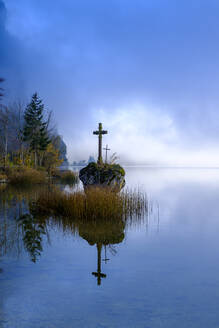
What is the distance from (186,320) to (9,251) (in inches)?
153

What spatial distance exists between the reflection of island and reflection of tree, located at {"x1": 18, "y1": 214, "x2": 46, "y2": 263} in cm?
116

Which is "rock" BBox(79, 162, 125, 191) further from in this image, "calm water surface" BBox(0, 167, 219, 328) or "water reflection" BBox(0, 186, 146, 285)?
"calm water surface" BBox(0, 167, 219, 328)

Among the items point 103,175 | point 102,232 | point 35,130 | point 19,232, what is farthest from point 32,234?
point 35,130

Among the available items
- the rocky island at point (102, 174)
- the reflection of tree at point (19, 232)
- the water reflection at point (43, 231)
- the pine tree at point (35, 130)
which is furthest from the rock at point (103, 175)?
the pine tree at point (35, 130)

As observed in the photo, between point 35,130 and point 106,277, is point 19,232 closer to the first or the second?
point 106,277

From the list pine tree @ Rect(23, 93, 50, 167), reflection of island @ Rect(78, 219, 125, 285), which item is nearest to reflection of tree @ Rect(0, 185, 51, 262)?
reflection of island @ Rect(78, 219, 125, 285)

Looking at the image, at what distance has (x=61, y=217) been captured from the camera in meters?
9.71

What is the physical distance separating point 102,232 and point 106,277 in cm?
300

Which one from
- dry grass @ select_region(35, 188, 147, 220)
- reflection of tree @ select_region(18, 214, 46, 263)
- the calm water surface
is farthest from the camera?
dry grass @ select_region(35, 188, 147, 220)

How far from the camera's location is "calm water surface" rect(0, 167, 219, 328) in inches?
133

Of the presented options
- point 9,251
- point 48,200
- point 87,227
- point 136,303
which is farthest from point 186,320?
point 48,200

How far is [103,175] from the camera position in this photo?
1764cm

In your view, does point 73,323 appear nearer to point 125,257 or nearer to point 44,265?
point 44,265

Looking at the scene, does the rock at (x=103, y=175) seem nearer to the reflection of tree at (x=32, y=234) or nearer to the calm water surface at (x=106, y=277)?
the reflection of tree at (x=32, y=234)
